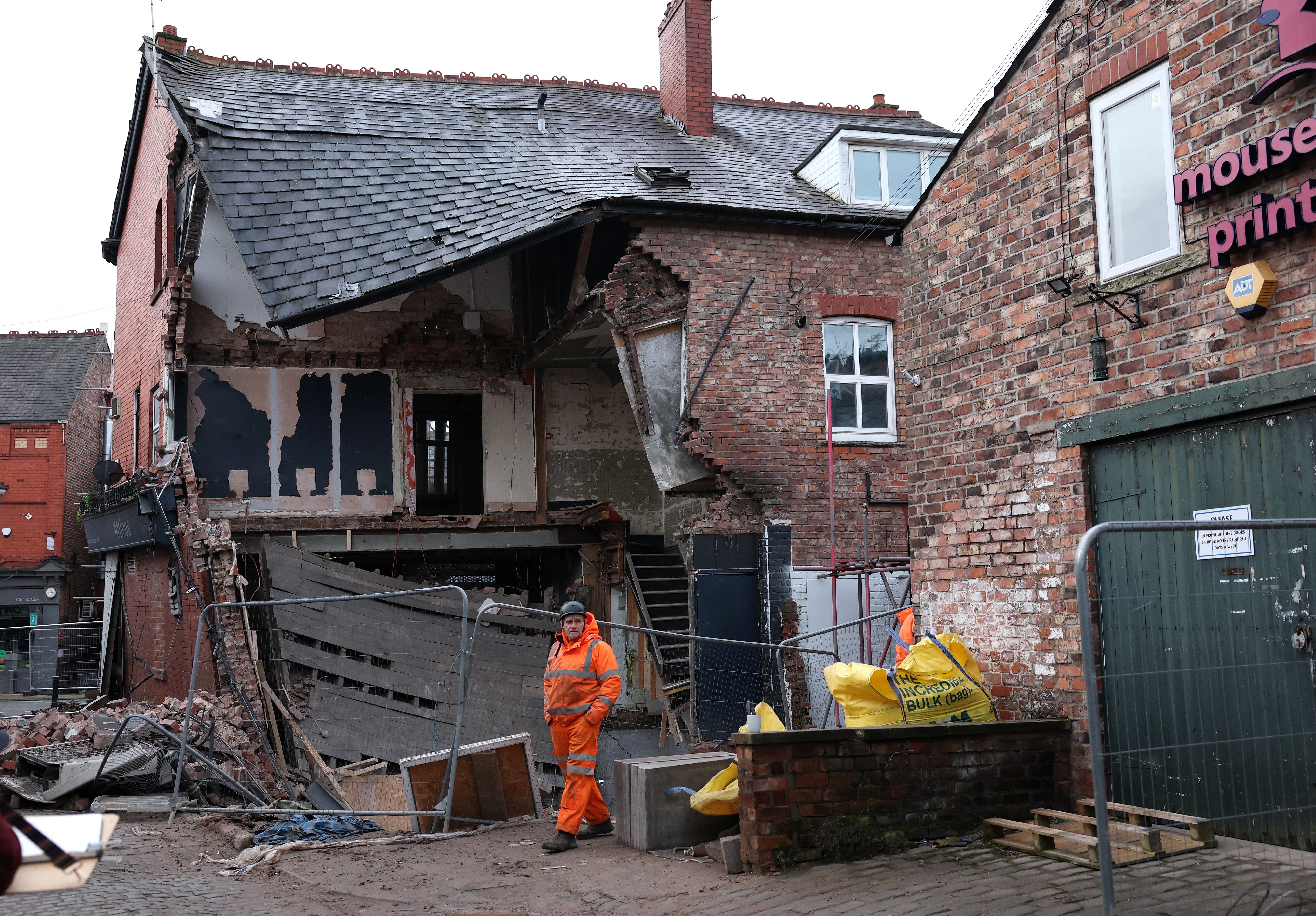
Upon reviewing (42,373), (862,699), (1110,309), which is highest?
(42,373)

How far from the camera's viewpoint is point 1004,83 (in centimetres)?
768

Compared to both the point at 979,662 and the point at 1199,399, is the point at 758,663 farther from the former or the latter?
the point at 1199,399

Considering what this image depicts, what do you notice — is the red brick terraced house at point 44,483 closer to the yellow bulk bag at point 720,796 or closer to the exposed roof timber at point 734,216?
the exposed roof timber at point 734,216

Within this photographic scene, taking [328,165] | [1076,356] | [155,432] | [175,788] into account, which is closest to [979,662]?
[1076,356]

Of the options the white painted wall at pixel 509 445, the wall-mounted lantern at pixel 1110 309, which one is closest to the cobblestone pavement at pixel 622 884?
the wall-mounted lantern at pixel 1110 309

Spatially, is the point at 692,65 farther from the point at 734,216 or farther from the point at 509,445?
the point at 509,445

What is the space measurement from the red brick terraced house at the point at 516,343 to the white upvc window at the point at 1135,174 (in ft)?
25.0

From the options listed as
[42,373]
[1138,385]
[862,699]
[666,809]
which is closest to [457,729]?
[666,809]

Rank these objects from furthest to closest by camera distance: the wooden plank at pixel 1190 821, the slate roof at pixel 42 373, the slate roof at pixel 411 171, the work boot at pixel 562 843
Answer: the slate roof at pixel 42 373 → the slate roof at pixel 411 171 → the work boot at pixel 562 843 → the wooden plank at pixel 1190 821

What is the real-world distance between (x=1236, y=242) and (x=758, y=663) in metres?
9.28

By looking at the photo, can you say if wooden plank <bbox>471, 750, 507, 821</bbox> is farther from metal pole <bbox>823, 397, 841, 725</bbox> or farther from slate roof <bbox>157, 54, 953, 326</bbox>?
slate roof <bbox>157, 54, 953, 326</bbox>

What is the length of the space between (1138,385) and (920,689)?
2.31 meters

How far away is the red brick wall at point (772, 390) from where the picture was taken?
46.7 feet

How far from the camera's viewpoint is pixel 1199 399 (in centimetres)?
605
